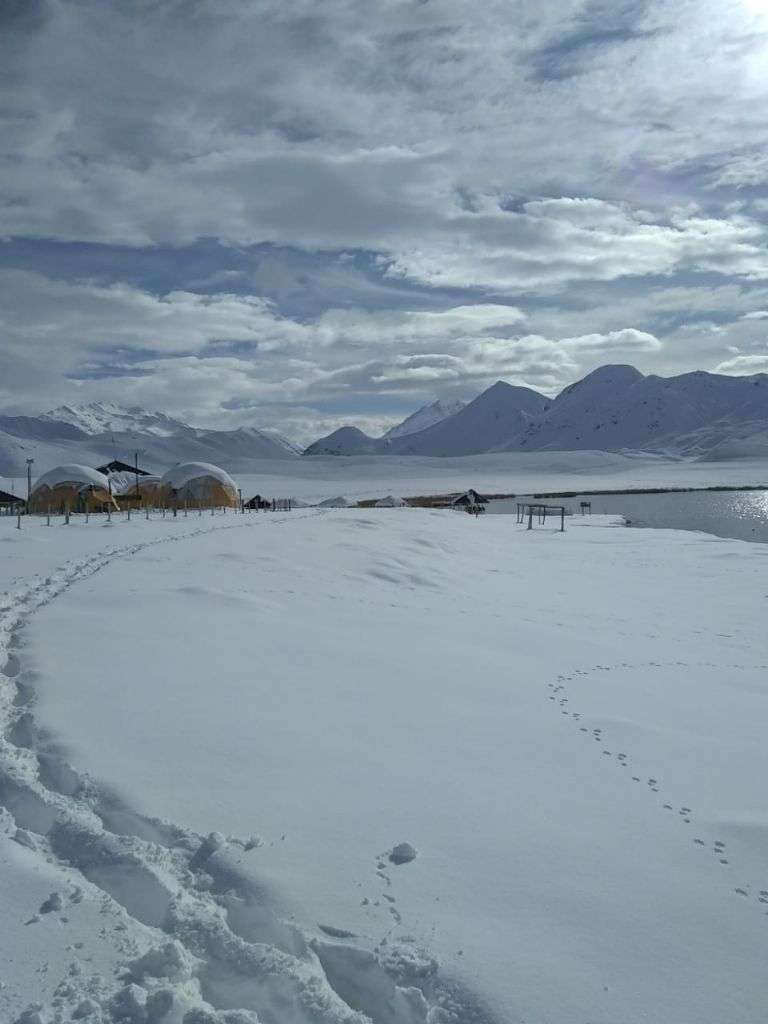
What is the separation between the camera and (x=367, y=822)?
5133mm

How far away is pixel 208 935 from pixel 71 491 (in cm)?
5045

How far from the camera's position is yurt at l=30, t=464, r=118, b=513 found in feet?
165

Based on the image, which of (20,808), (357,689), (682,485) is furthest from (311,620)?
(682,485)

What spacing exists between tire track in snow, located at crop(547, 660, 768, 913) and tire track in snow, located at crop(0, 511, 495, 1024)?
212cm

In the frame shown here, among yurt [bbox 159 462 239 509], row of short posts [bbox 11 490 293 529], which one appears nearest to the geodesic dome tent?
yurt [bbox 159 462 239 509]

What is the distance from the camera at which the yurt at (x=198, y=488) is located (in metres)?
56.1

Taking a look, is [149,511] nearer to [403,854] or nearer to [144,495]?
[144,495]

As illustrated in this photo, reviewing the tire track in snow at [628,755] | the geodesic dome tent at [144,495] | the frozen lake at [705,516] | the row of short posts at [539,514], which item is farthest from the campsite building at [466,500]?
the tire track in snow at [628,755]

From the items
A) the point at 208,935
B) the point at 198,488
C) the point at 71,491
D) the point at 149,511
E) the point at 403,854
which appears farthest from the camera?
the point at 198,488

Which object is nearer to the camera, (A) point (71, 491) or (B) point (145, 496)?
(A) point (71, 491)

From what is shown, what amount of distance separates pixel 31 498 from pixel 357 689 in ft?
165

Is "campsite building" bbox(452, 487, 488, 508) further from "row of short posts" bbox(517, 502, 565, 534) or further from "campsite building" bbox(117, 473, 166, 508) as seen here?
"campsite building" bbox(117, 473, 166, 508)

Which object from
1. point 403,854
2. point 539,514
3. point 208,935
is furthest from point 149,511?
point 208,935

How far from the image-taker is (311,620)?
467 inches
